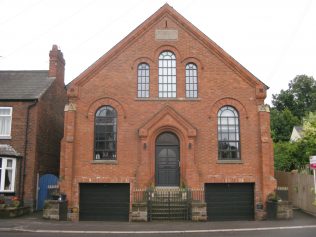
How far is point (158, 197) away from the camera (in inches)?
765

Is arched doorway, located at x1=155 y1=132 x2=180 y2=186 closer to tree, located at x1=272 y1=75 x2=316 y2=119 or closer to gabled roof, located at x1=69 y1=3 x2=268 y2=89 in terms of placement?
gabled roof, located at x1=69 y1=3 x2=268 y2=89

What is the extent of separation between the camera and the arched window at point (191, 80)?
2159 cm

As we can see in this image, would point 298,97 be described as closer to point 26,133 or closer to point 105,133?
point 105,133

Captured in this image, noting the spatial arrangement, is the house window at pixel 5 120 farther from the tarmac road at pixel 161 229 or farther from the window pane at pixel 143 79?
the window pane at pixel 143 79

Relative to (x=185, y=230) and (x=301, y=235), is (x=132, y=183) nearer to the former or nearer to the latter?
(x=185, y=230)

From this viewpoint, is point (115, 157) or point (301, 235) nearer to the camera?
point (301, 235)

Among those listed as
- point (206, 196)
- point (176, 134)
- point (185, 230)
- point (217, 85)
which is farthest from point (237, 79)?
point (185, 230)

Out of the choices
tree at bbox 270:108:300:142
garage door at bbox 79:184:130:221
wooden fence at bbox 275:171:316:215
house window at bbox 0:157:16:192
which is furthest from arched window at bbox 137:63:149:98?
tree at bbox 270:108:300:142

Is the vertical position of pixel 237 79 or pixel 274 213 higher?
pixel 237 79

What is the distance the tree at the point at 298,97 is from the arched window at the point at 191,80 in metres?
40.5

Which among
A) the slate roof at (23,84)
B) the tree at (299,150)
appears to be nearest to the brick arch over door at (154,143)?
the slate roof at (23,84)

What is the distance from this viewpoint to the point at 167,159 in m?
21.0

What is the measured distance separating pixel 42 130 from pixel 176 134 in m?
8.54

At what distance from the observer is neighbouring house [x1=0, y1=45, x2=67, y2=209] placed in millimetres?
21625
